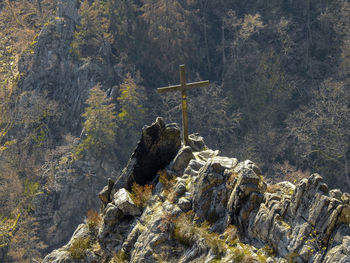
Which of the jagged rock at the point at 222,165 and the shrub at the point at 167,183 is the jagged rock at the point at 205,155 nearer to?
the shrub at the point at 167,183

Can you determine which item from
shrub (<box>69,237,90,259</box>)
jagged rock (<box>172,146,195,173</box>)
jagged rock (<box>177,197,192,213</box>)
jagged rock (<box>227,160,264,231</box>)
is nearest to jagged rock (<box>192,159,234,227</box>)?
jagged rock (<box>177,197,192,213</box>)

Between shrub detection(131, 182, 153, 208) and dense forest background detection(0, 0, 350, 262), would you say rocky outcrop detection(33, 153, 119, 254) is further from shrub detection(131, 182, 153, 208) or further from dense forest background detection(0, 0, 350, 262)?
shrub detection(131, 182, 153, 208)

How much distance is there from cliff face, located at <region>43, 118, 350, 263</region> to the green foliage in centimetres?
3369

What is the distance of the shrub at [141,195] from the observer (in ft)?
45.7

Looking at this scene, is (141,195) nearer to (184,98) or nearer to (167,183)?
(167,183)

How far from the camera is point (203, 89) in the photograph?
54.7 m

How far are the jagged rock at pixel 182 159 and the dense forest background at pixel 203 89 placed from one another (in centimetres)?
3362

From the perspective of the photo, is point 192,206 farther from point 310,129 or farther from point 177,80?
point 177,80

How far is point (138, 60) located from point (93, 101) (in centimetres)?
1372

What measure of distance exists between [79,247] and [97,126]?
3565 centimetres

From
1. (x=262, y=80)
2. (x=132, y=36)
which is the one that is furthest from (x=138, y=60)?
(x=262, y=80)

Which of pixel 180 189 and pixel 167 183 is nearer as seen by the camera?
pixel 180 189

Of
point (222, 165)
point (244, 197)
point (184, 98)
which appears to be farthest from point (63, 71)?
point (244, 197)

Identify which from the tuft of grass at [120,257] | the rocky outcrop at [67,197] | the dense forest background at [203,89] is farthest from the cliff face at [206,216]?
the rocky outcrop at [67,197]
